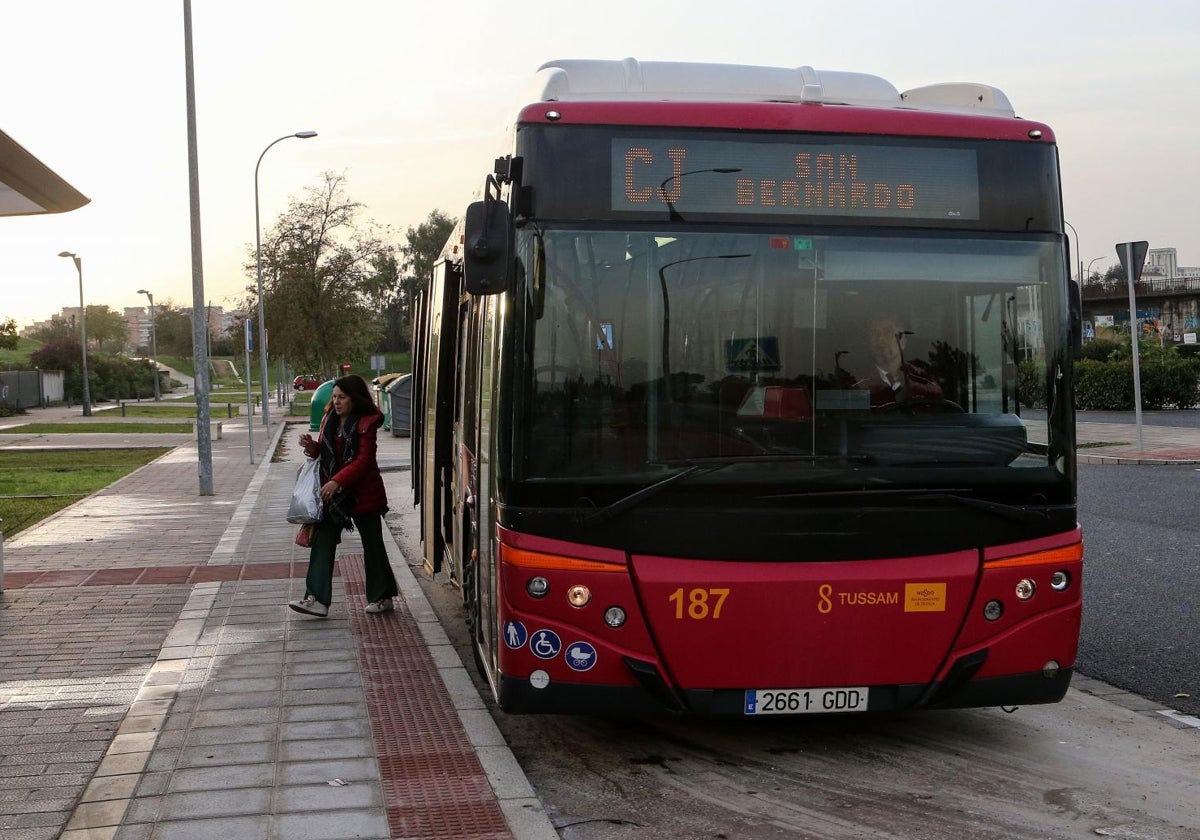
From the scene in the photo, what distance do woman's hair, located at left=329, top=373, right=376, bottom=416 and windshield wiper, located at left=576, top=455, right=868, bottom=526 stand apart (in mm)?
3801

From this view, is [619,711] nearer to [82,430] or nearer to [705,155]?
[705,155]

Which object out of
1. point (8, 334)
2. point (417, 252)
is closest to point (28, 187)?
point (8, 334)

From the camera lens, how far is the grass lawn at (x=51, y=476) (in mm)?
17984

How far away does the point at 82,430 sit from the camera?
139ft

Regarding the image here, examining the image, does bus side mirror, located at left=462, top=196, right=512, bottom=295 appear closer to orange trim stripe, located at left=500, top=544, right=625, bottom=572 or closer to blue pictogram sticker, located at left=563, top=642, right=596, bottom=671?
orange trim stripe, located at left=500, top=544, right=625, bottom=572

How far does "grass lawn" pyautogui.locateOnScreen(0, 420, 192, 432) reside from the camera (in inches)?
1633

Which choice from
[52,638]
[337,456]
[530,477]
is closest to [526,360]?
[530,477]

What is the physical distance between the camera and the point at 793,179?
5.86 metres

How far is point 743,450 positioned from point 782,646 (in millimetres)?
824

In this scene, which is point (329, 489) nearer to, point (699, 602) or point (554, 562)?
point (554, 562)

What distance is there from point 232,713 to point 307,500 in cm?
250

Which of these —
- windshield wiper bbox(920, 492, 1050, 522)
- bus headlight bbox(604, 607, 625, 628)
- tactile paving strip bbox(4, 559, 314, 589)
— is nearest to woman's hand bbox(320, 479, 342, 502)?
tactile paving strip bbox(4, 559, 314, 589)

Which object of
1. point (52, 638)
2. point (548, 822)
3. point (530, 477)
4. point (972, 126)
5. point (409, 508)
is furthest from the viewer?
point (409, 508)

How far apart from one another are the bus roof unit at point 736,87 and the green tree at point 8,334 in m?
Answer: 47.1
